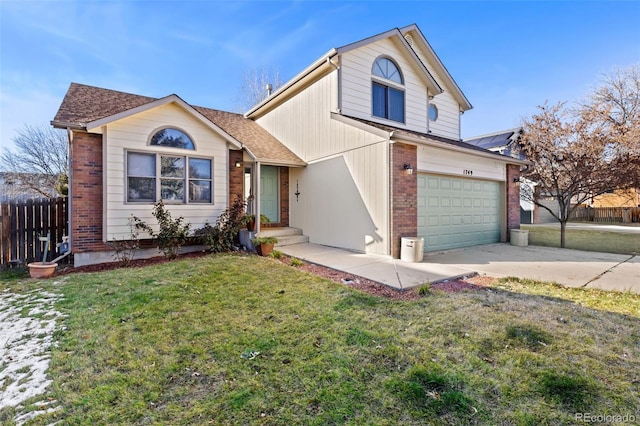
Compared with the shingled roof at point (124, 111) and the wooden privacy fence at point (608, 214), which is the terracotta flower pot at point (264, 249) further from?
the wooden privacy fence at point (608, 214)

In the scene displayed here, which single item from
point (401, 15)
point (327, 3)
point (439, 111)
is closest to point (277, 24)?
point (327, 3)

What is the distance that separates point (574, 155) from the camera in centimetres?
978

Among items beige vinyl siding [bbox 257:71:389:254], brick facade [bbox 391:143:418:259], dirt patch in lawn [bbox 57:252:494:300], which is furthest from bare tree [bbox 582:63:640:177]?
dirt patch in lawn [bbox 57:252:494:300]

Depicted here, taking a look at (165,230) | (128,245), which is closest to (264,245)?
(165,230)

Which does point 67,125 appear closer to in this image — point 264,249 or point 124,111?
point 124,111

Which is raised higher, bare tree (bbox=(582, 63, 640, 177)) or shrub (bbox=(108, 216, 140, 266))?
bare tree (bbox=(582, 63, 640, 177))

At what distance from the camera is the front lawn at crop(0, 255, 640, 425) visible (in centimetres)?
224

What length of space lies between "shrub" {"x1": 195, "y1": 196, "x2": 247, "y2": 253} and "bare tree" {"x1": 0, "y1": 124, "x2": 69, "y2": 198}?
18.0 meters

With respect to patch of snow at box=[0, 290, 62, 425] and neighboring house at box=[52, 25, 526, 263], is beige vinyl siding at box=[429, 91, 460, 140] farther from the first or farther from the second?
patch of snow at box=[0, 290, 62, 425]

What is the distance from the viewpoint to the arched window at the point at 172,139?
8.18m

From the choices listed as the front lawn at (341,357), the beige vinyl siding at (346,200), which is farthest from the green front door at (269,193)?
the front lawn at (341,357)

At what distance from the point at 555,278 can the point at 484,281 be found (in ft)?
4.95

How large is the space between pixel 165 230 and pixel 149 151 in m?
2.24

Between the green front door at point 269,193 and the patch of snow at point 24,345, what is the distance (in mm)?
6820
